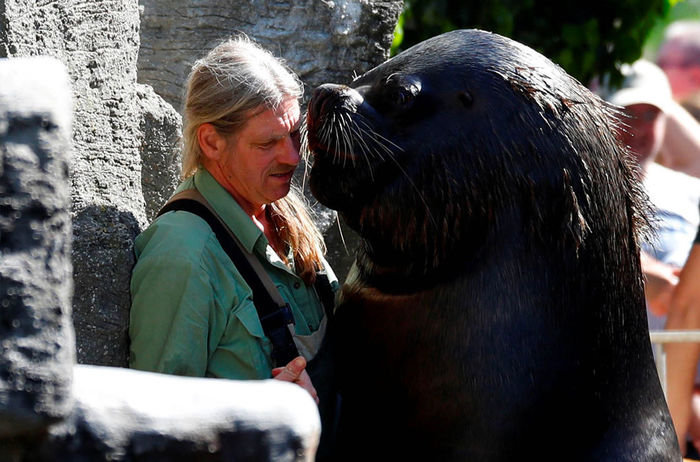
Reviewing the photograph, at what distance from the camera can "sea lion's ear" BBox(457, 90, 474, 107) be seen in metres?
2.42

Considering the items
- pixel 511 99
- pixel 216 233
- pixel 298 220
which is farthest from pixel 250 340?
pixel 511 99

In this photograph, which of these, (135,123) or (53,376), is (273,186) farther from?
(53,376)

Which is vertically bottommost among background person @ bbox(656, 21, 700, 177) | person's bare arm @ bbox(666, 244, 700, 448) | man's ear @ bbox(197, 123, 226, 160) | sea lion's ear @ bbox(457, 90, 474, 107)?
person's bare arm @ bbox(666, 244, 700, 448)

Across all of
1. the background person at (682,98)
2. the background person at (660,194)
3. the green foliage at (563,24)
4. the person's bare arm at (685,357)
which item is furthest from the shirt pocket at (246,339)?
the green foliage at (563,24)

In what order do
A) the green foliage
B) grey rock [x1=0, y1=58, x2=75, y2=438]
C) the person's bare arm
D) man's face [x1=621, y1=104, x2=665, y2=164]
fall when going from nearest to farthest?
grey rock [x1=0, y1=58, x2=75, y2=438]
the person's bare arm
man's face [x1=621, y1=104, x2=665, y2=164]
the green foliage

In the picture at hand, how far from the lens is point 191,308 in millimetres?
2281

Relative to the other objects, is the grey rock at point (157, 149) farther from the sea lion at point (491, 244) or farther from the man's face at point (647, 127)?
the man's face at point (647, 127)

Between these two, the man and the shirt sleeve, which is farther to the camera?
the man

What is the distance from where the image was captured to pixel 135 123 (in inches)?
102

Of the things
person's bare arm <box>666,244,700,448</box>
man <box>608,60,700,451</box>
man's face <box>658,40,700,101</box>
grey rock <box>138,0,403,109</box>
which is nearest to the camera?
grey rock <box>138,0,403,109</box>

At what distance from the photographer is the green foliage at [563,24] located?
6281 mm

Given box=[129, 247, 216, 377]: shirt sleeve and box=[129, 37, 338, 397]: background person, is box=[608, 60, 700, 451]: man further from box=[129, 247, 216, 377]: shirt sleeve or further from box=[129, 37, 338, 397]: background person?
box=[129, 247, 216, 377]: shirt sleeve

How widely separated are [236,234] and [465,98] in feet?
2.13

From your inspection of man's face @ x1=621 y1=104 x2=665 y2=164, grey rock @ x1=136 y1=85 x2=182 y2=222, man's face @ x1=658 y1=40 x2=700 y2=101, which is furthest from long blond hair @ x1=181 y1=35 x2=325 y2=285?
man's face @ x1=658 y1=40 x2=700 y2=101
